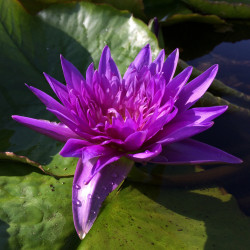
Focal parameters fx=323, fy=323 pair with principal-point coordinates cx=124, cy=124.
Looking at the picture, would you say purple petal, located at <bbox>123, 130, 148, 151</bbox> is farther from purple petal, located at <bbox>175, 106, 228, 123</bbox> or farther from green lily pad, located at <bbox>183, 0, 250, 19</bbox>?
green lily pad, located at <bbox>183, 0, 250, 19</bbox>

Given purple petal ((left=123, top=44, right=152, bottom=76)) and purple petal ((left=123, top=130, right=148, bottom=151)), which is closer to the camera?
purple petal ((left=123, top=130, right=148, bottom=151))

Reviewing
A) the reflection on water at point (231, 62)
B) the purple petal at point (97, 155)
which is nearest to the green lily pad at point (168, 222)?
the purple petal at point (97, 155)

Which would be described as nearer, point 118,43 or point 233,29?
point 118,43

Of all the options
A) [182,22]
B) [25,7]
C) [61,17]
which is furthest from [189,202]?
[182,22]

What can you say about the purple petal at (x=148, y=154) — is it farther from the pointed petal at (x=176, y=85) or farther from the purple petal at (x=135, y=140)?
the pointed petal at (x=176, y=85)

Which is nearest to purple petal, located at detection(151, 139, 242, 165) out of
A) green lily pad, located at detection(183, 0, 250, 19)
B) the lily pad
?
the lily pad

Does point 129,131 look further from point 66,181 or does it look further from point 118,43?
point 118,43

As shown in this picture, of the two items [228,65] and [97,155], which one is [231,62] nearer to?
[228,65]
